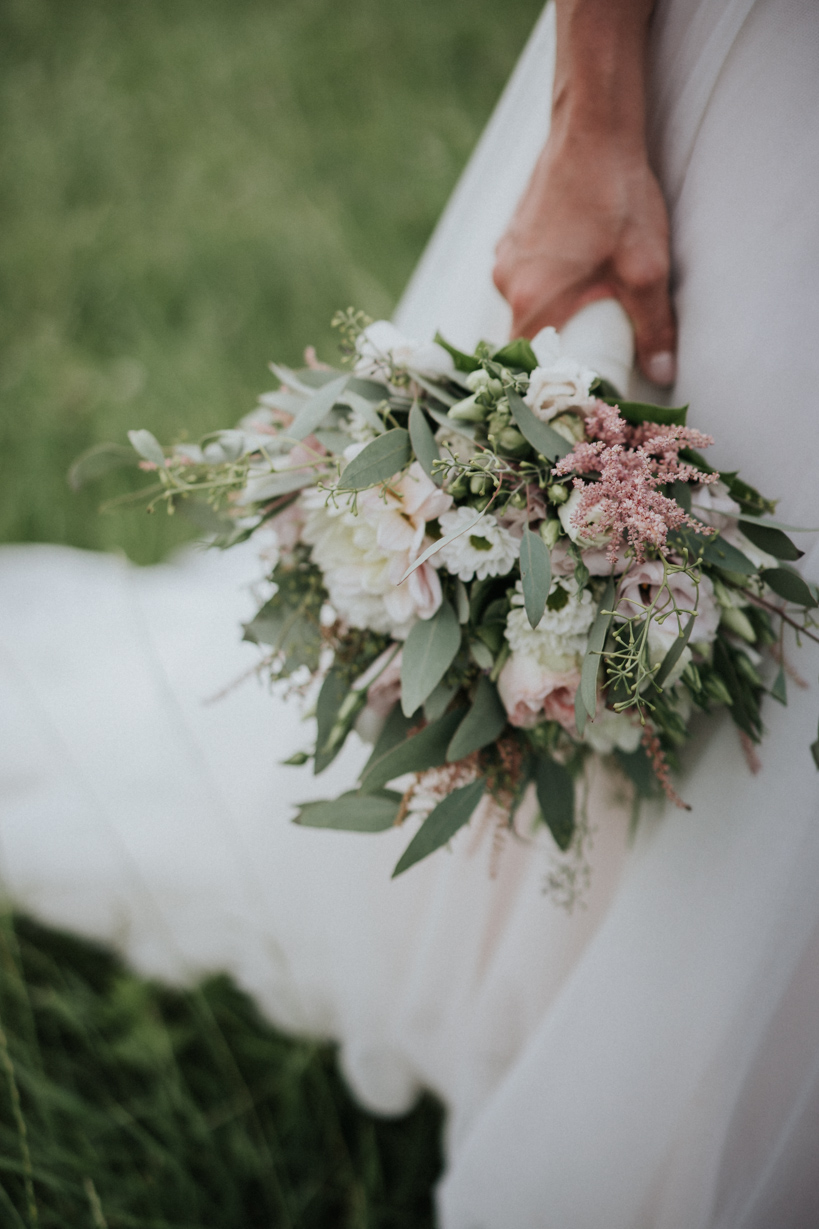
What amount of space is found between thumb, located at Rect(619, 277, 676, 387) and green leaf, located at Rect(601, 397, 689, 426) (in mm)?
136

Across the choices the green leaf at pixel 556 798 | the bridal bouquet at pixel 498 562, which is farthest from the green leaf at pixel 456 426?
the green leaf at pixel 556 798

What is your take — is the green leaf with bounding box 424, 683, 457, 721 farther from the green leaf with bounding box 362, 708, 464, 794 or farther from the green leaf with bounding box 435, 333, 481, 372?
the green leaf with bounding box 435, 333, 481, 372

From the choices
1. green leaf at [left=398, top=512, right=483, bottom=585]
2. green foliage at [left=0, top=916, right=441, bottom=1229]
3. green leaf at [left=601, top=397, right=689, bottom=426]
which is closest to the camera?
green leaf at [left=398, top=512, right=483, bottom=585]

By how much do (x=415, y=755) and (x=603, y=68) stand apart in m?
0.63

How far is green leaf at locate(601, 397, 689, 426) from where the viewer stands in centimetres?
67

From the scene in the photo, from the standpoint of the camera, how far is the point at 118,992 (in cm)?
133

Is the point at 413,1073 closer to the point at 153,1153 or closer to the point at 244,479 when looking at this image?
the point at 153,1153

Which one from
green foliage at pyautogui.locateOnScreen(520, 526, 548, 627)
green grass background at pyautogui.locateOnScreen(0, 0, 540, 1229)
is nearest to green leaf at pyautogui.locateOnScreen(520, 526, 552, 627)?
green foliage at pyautogui.locateOnScreen(520, 526, 548, 627)

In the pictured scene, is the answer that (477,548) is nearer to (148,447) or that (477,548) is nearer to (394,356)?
(394,356)

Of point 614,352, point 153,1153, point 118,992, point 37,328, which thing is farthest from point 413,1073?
point 37,328

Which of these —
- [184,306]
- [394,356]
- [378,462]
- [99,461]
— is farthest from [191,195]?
[378,462]

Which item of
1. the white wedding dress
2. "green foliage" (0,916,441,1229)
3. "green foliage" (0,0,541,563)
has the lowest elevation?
"green foliage" (0,916,441,1229)

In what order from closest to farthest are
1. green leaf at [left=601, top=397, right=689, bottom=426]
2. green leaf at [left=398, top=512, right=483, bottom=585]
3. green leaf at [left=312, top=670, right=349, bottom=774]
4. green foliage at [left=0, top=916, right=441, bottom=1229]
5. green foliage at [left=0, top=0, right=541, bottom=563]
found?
green leaf at [left=398, top=512, right=483, bottom=585] < green leaf at [left=601, top=397, right=689, bottom=426] < green leaf at [left=312, top=670, right=349, bottom=774] < green foliage at [left=0, top=916, right=441, bottom=1229] < green foliage at [left=0, top=0, right=541, bottom=563]

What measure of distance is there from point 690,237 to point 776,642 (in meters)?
0.38
